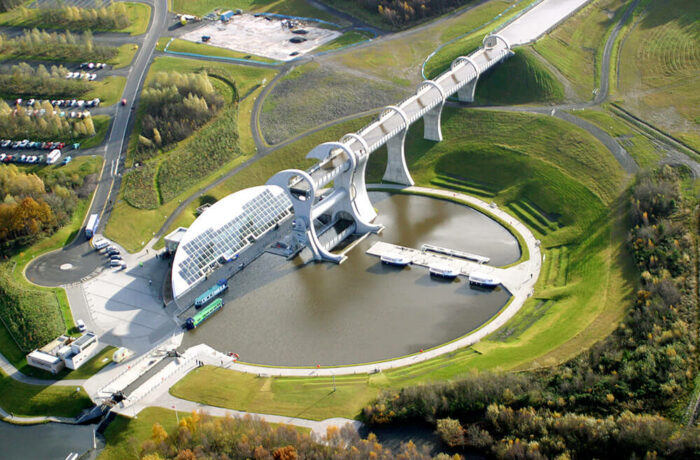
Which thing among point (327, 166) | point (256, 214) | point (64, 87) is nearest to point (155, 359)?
point (256, 214)

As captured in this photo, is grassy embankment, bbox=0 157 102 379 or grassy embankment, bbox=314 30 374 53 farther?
grassy embankment, bbox=314 30 374 53

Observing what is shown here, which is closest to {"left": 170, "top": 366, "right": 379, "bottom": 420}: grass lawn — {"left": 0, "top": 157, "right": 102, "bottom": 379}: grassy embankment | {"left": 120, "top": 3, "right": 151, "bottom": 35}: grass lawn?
{"left": 0, "top": 157, "right": 102, "bottom": 379}: grassy embankment

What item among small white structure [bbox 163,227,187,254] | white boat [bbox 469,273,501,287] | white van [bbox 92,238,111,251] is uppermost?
white boat [bbox 469,273,501,287]

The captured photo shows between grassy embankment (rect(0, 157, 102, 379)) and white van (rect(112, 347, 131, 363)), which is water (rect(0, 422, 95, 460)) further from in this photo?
white van (rect(112, 347, 131, 363))

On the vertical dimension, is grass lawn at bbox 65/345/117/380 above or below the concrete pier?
below

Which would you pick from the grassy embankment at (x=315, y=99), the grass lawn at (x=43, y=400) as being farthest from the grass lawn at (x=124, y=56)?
the grass lawn at (x=43, y=400)

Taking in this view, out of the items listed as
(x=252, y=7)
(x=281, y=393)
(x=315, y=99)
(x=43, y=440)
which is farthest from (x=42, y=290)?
(x=252, y=7)

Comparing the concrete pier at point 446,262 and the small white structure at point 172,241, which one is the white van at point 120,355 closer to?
the small white structure at point 172,241
